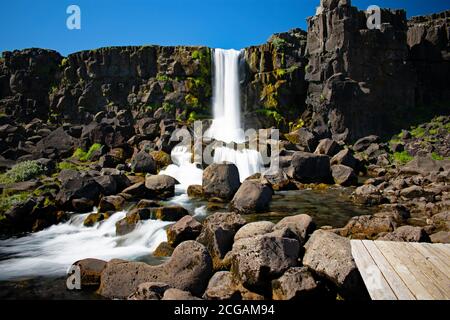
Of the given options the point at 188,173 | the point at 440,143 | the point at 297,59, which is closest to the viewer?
the point at 188,173

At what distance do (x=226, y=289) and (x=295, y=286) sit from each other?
1463mm

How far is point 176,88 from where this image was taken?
46750mm

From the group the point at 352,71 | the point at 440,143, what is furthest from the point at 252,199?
the point at 352,71

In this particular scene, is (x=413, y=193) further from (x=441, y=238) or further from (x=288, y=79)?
(x=288, y=79)

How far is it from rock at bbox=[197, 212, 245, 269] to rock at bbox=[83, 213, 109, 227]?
723 cm

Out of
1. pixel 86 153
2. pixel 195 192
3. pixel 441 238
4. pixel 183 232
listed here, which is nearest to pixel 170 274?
pixel 183 232

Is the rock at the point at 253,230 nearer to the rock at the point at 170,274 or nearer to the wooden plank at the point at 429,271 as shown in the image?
the rock at the point at 170,274

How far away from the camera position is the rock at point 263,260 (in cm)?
739

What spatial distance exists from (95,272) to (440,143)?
33.4m

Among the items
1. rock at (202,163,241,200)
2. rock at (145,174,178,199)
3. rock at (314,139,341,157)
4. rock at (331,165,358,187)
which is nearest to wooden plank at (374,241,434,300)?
rock at (202,163,241,200)

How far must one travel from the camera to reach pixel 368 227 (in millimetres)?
11094

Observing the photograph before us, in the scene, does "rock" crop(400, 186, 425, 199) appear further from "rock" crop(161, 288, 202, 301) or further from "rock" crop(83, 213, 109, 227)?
"rock" crop(161, 288, 202, 301)

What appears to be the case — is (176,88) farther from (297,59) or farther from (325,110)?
(325,110)

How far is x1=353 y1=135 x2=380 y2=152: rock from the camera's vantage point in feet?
115
